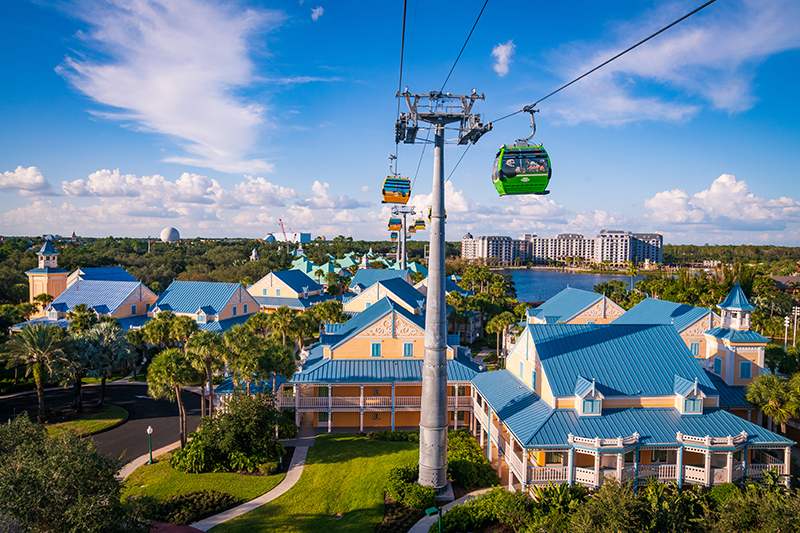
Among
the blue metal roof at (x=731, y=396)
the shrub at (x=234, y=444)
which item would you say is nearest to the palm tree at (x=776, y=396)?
the blue metal roof at (x=731, y=396)

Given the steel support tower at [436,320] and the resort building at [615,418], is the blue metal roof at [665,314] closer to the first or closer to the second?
the resort building at [615,418]

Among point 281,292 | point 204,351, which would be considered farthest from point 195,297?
point 204,351

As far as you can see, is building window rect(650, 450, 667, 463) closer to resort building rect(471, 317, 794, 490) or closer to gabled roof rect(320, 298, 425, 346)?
resort building rect(471, 317, 794, 490)

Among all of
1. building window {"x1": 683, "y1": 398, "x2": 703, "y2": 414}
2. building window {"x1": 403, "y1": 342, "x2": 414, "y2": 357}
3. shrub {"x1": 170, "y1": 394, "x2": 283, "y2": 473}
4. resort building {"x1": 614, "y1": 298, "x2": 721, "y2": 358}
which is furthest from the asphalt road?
resort building {"x1": 614, "y1": 298, "x2": 721, "y2": 358}

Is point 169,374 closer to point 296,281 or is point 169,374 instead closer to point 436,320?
point 436,320

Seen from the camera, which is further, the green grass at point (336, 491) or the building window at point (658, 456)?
the building window at point (658, 456)

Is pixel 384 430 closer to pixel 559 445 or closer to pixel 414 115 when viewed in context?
pixel 559 445

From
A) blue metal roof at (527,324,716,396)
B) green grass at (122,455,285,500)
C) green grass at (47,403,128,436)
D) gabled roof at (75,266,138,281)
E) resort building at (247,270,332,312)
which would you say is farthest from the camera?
resort building at (247,270,332,312)
